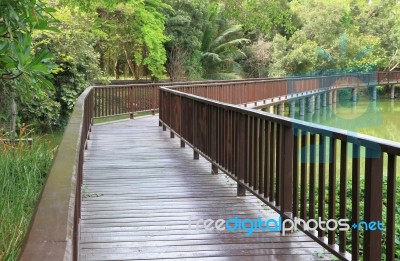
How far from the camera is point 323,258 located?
3.96 meters

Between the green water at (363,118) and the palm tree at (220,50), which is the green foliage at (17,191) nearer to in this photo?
the green water at (363,118)

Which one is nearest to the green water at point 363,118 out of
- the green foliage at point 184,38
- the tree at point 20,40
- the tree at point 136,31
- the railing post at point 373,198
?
the green foliage at point 184,38

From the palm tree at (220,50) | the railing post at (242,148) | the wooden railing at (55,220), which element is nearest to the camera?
the wooden railing at (55,220)

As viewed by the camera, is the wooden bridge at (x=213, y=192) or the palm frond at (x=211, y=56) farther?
the palm frond at (x=211, y=56)

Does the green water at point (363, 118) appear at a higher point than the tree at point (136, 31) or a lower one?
lower

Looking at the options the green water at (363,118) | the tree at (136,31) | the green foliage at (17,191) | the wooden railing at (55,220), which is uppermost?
the tree at (136,31)

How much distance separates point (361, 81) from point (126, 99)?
108 feet

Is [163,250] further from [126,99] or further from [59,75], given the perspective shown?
[59,75]

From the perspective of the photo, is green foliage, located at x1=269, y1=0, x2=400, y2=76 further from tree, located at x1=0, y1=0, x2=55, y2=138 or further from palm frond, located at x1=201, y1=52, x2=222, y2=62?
tree, located at x1=0, y1=0, x2=55, y2=138

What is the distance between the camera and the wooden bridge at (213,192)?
2961 mm

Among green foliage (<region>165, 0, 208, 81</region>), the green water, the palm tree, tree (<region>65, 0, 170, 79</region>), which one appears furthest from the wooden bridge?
the palm tree

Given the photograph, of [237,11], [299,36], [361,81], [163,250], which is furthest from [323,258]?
[361,81]

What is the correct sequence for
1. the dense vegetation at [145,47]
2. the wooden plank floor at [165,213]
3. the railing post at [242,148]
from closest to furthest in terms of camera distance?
the wooden plank floor at [165,213] → the dense vegetation at [145,47] → the railing post at [242,148]

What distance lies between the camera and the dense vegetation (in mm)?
4887
